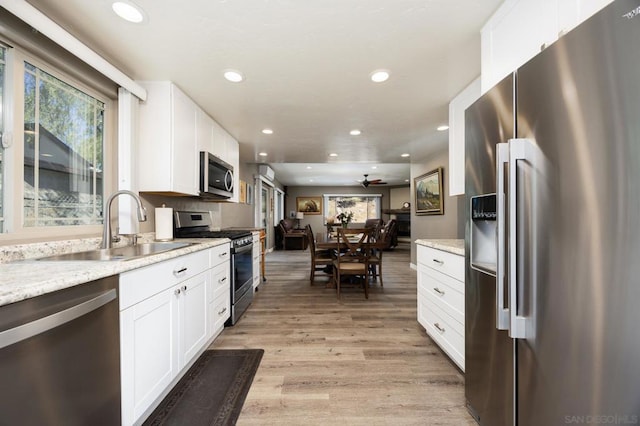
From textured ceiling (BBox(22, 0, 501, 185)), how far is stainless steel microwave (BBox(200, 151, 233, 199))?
0.53m

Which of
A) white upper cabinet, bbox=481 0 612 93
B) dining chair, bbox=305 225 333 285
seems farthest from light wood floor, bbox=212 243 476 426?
white upper cabinet, bbox=481 0 612 93

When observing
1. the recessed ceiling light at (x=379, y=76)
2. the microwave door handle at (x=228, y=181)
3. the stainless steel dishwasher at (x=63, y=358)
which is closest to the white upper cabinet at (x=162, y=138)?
the microwave door handle at (x=228, y=181)

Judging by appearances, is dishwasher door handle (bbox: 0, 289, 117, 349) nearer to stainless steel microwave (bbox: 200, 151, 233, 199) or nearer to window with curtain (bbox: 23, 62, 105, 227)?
window with curtain (bbox: 23, 62, 105, 227)

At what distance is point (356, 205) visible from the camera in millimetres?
10969

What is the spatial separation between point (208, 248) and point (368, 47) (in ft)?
6.27

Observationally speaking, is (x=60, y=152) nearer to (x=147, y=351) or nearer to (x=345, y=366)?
(x=147, y=351)

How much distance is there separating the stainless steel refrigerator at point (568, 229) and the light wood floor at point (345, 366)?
54cm

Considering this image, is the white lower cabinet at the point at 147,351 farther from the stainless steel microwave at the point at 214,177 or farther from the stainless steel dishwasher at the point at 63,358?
the stainless steel microwave at the point at 214,177

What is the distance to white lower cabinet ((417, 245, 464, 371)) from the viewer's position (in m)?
1.76

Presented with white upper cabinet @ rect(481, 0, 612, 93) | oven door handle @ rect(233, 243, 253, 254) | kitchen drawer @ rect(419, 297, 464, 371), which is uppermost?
white upper cabinet @ rect(481, 0, 612, 93)

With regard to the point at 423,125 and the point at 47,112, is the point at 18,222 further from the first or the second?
the point at 423,125

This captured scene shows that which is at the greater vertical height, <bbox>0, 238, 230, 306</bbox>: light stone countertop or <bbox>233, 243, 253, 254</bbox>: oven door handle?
<bbox>0, 238, 230, 306</bbox>: light stone countertop

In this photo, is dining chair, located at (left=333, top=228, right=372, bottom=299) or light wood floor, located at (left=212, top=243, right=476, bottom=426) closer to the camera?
light wood floor, located at (left=212, top=243, right=476, bottom=426)

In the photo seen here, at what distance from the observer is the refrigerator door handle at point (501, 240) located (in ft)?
A: 3.22
